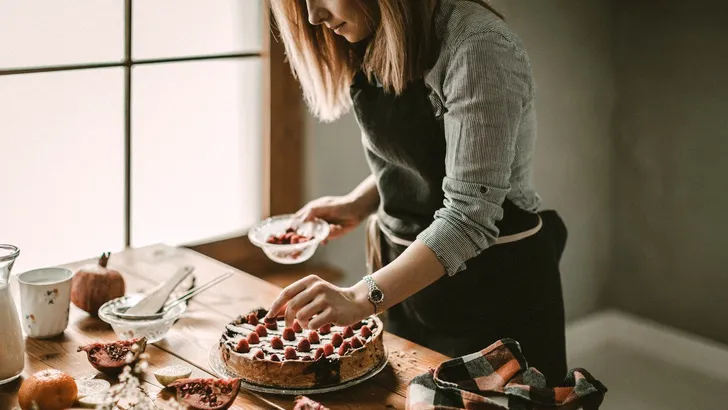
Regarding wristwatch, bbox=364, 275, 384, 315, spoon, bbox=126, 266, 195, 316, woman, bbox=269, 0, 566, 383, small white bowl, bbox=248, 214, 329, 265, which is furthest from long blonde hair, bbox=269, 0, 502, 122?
spoon, bbox=126, 266, 195, 316

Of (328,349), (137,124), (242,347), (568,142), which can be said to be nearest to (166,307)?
(242,347)

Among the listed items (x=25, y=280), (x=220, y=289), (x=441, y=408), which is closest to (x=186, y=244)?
(x=220, y=289)

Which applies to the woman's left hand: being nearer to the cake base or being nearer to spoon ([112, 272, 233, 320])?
the cake base

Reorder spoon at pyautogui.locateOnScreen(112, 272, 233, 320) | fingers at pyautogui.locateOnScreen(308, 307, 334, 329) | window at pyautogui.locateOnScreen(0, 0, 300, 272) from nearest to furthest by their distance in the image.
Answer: fingers at pyautogui.locateOnScreen(308, 307, 334, 329)
spoon at pyautogui.locateOnScreen(112, 272, 233, 320)
window at pyautogui.locateOnScreen(0, 0, 300, 272)

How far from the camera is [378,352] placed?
1.47 m

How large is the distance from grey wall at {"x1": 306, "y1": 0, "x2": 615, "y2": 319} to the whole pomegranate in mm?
1509

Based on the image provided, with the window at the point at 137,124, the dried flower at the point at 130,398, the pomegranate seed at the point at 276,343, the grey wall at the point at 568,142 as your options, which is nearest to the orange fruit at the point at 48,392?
the dried flower at the point at 130,398

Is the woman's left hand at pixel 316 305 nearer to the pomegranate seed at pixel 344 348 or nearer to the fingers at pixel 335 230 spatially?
the pomegranate seed at pixel 344 348

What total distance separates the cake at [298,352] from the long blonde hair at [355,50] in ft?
1.57

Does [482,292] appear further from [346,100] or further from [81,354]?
[81,354]

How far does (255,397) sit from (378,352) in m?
0.23

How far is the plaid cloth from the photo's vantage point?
4.07 ft

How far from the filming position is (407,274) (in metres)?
1.48

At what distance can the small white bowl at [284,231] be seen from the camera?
69.3 inches
